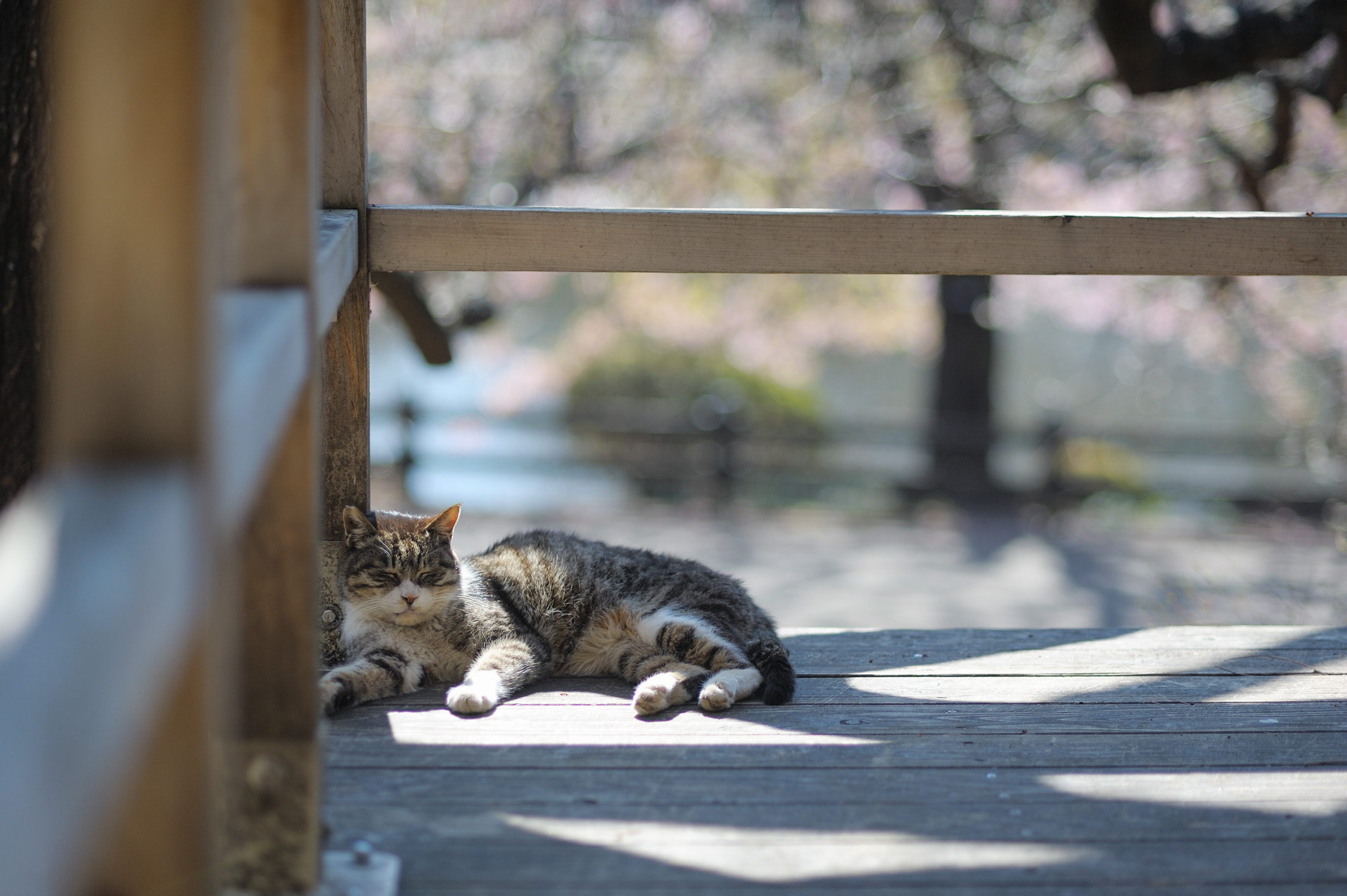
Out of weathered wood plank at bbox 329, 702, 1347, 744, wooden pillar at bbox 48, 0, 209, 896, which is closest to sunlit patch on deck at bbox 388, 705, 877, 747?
weathered wood plank at bbox 329, 702, 1347, 744

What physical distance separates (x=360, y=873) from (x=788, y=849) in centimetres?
64

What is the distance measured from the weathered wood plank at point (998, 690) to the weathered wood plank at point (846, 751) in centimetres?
21

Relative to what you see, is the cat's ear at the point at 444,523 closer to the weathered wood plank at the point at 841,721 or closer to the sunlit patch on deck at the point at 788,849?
the weathered wood plank at the point at 841,721

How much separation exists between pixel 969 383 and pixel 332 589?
9443 millimetres

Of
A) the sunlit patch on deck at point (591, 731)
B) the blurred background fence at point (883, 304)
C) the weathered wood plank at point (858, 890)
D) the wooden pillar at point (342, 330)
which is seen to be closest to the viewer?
the weathered wood plank at point (858, 890)

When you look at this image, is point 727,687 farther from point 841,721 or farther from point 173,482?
point 173,482

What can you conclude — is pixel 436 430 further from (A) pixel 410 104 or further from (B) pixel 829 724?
(B) pixel 829 724

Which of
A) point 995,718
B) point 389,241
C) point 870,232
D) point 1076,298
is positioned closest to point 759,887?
point 995,718

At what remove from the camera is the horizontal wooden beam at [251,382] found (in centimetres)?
87

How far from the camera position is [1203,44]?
4621 mm

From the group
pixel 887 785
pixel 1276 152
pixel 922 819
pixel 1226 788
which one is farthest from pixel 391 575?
pixel 1276 152

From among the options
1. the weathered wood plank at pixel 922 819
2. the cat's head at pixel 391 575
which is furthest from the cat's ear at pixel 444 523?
the weathered wood plank at pixel 922 819

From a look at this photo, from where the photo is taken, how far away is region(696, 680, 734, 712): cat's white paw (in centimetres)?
221

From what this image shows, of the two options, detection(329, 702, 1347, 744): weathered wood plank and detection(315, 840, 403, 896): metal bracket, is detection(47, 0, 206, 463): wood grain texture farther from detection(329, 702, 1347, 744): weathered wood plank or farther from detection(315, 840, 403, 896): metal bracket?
detection(329, 702, 1347, 744): weathered wood plank
